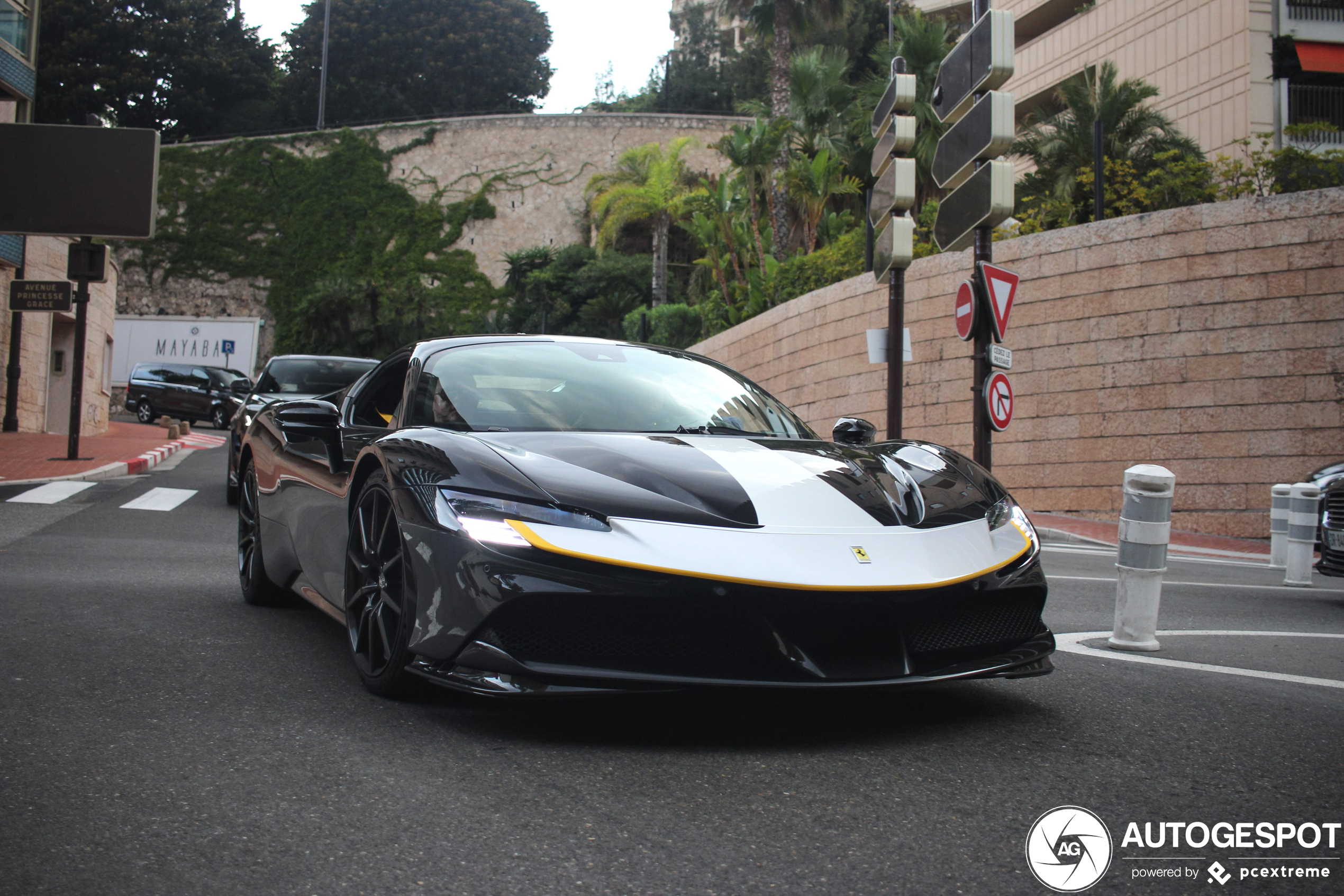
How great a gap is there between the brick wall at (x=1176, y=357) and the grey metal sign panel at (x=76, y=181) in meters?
11.6

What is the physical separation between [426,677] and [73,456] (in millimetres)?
13768

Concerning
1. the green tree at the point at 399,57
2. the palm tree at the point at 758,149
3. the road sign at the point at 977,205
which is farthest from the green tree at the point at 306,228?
the road sign at the point at 977,205

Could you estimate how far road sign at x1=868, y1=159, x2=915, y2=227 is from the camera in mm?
12156

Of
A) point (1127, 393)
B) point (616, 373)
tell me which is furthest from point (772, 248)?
point (616, 373)

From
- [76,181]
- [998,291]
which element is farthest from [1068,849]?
[76,181]

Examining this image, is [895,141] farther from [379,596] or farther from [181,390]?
[181,390]

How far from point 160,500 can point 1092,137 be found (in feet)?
62.7

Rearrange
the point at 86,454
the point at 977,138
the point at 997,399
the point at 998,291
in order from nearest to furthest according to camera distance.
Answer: the point at 997,399 → the point at 998,291 → the point at 977,138 → the point at 86,454

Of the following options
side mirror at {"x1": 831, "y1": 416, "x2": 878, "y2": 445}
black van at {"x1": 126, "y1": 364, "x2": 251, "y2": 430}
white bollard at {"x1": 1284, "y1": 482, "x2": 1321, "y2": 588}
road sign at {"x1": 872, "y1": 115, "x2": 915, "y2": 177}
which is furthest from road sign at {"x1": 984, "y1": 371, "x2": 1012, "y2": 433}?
black van at {"x1": 126, "y1": 364, "x2": 251, "y2": 430}

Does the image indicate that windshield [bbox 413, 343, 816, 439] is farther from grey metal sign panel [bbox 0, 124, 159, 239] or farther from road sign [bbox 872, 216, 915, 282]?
grey metal sign panel [bbox 0, 124, 159, 239]

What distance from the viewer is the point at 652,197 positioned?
137 feet

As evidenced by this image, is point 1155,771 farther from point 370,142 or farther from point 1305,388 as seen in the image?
point 370,142

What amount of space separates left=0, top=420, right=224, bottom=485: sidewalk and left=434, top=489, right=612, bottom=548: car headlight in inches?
434

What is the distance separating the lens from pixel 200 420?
34375 mm
